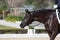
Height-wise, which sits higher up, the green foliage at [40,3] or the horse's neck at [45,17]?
the horse's neck at [45,17]

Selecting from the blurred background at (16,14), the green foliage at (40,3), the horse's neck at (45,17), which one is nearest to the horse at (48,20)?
the horse's neck at (45,17)

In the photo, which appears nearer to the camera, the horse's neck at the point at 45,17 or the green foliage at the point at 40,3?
the horse's neck at the point at 45,17

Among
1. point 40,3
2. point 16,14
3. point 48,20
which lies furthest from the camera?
point 16,14

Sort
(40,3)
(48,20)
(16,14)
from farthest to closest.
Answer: (16,14), (40,3), (48,20)

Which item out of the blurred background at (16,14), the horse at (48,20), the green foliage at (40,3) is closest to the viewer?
the horse at (48,20)

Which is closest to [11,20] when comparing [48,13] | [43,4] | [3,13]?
[43,4]

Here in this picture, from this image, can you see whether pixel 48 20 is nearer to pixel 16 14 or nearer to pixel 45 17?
pixel 45 17

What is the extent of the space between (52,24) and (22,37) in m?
5.17

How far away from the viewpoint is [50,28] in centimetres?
694

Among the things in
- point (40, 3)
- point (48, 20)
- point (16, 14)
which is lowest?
point (16, 14)

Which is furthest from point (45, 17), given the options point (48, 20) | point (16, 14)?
point (16, 14)

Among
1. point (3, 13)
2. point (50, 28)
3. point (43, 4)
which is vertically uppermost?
point (50, 28)

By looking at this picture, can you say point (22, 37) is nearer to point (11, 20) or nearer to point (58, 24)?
point (58, 24)

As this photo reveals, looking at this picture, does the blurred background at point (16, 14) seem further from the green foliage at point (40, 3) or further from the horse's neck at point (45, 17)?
the horse's neck at point (45, 17)
